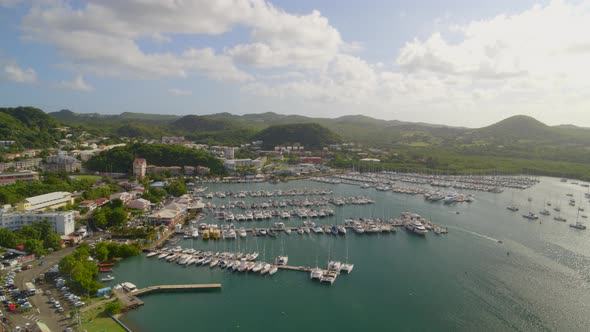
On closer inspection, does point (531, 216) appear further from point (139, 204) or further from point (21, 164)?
point (21, 164)

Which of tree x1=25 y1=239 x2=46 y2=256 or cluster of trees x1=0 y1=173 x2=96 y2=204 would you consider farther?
cluster of trees x1=0 y1=173 x2=96 y2=204

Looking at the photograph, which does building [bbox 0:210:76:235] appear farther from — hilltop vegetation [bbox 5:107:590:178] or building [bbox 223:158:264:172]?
building [bbox 223:158:264:172]

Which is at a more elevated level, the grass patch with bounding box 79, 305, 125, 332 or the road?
the road

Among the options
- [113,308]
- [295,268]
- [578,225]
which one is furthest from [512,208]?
[113,308]

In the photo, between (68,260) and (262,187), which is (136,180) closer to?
(262,187)

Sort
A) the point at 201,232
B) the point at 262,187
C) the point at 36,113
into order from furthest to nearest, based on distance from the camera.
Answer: the point at 36,113 < the point at 262,187 < the point at 201,232

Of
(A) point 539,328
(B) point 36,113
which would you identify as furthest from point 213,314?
(B) point 36,113

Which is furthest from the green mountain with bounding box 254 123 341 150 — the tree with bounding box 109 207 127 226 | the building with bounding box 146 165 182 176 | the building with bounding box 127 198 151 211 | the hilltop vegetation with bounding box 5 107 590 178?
the tree with bounding box 109 207 127 226
